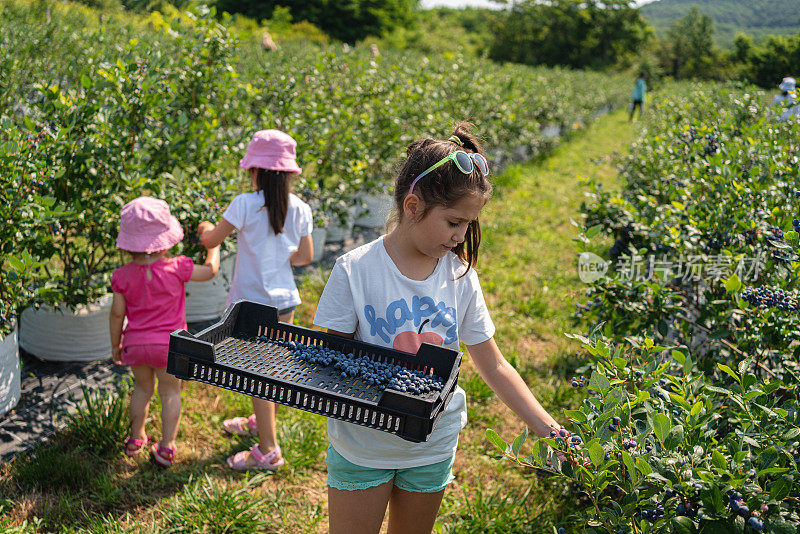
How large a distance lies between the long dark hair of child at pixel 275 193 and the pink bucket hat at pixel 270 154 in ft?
0.12

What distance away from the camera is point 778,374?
7.71ft

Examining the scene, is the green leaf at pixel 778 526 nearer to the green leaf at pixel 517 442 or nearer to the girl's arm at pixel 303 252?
the green leaf at pixel 517 442

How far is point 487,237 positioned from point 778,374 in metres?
4.19

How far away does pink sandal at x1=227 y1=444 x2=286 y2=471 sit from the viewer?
290 centimetres

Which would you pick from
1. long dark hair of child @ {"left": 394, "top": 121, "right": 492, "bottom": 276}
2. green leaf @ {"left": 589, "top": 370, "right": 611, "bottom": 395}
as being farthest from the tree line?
green leaf @ {"left": 589, "top": 370, "right": 611, "bottom": 395}

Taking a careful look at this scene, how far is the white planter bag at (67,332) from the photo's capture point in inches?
135

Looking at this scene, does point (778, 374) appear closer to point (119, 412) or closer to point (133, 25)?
point (119, 412)

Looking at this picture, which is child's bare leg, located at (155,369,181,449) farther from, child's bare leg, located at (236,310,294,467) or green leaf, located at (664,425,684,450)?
green leaf, located at (664,425,684,450)

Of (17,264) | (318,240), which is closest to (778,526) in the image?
(17,264)

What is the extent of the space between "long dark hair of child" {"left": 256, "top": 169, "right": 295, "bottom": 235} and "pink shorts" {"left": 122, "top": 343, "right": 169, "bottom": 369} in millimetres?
743

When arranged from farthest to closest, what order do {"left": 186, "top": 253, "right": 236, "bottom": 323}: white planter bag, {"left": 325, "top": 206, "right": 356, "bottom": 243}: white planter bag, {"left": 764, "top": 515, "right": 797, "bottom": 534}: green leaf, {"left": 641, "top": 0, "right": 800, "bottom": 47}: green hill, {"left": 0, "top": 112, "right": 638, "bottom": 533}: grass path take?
{"left": 325, "top": 206, "right": 356, "bottom": 243}: white planter bag → {"left": 641, "top": 0, "right": 800, "bottom": 47}: green hill → {"left": 186, "top": 253, "right": 236, "bottom": 323}: white planter bag → {"left": 0, "top": 112, "right": 638, "bottom": 533}: grass path → {"left": 764, "top": 515, "right": 797, "bottom": 534}: green leaf

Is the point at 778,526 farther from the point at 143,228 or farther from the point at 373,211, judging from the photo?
the point at 373,211

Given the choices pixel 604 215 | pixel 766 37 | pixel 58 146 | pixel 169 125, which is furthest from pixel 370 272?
pixel 766 37

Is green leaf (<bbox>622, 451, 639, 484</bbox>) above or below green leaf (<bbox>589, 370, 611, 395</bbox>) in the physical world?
below
